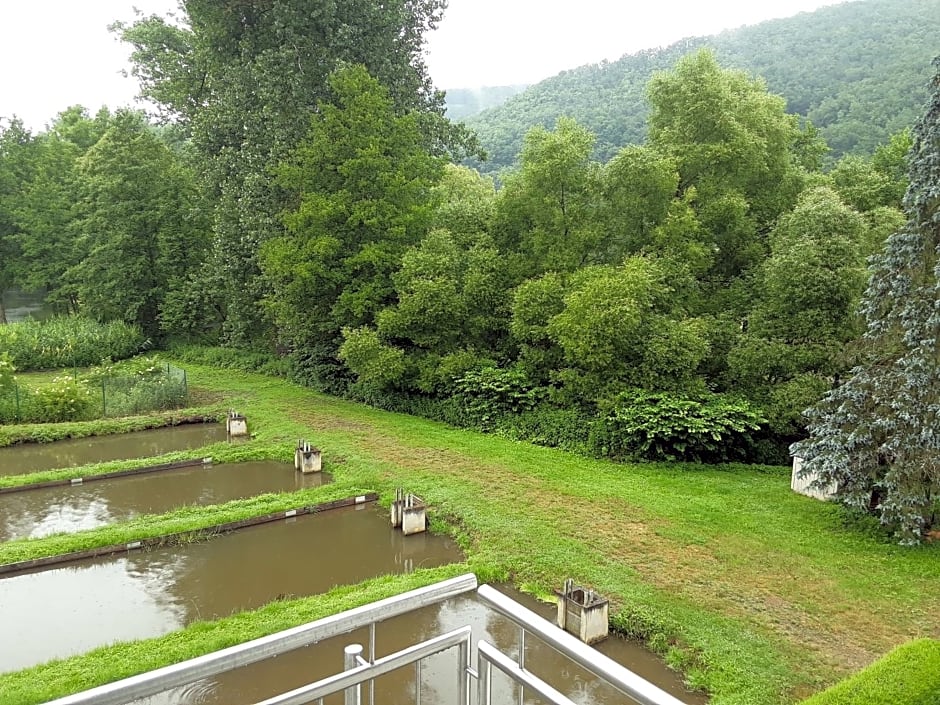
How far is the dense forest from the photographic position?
35.9 feet

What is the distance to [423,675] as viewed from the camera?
5.52 m

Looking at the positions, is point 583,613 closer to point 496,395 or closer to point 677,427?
point 677,427

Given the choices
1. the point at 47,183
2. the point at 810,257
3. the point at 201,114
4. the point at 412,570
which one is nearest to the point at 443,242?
the point at 810,257

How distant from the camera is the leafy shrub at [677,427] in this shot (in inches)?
423

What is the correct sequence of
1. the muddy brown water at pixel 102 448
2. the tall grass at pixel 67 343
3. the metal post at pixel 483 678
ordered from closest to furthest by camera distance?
the metal post at pixel 483 678, the muddy brown water at pixel 102 448, the tall grass at pixel 67 343

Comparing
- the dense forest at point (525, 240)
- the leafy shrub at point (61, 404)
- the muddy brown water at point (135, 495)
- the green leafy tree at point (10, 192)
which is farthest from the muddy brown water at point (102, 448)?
the green leafy tree at point (10, 192)

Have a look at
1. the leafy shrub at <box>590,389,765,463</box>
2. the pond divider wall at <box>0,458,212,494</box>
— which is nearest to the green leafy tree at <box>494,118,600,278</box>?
the leafy shrub at <box>590,389,765,463</box>

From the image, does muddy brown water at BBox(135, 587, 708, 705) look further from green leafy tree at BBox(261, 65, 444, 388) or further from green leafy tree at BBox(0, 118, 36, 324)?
green leafy tree at BBox(0, 118, 36, 324)

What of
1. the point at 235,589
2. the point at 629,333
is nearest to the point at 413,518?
the point at 235,589

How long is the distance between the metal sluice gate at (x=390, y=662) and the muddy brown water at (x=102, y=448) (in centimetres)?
1118

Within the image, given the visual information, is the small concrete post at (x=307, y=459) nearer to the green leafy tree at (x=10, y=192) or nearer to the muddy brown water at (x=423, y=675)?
the muddy brown water at (x=423, y=675)

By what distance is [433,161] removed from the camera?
16656 millimetres

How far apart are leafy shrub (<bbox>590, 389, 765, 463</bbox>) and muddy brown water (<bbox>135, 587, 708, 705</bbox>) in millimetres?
5269

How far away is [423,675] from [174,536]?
4340 millimetres
